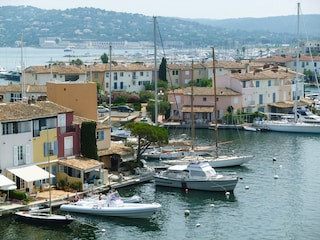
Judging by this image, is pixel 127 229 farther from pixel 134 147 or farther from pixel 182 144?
pixel 182 144

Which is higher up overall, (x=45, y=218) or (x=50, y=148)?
(x=50, y=148)

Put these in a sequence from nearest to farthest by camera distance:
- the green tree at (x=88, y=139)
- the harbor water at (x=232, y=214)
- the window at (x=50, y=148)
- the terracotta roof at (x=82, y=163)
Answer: the harbor water at (x=232, y=214), the terracotta roof at (x=82, y=163), the window at (x=50, y=148), the green tree at (x=88, y=139)

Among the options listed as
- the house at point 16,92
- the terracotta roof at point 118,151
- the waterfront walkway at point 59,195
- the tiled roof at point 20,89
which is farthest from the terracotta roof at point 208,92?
the waterfront walkway at point 59,195

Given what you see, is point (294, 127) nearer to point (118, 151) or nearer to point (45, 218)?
point (118, 151)

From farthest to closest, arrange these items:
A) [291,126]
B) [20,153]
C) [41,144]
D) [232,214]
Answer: [291,126] < [41,144] < [20,153] < [232,214]

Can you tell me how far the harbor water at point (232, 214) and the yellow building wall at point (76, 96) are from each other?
25.7 feet

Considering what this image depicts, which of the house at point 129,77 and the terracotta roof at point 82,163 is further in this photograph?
the house at point 129,77

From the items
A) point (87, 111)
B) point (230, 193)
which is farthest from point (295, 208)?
point (87, 111)

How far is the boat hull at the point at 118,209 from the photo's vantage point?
37500mm

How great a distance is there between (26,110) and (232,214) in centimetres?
1293

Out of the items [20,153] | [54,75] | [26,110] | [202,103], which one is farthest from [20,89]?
[20,153]

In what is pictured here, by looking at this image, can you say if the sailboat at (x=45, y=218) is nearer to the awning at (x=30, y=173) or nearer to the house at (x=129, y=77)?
the awning at (x=30, y=173)

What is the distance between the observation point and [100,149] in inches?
1847

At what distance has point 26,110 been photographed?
4184 centimetres
